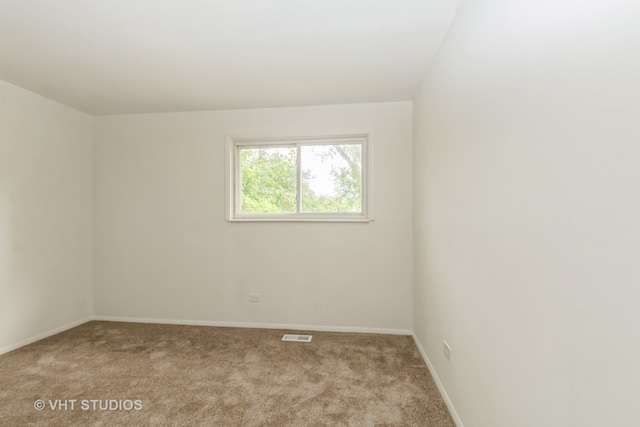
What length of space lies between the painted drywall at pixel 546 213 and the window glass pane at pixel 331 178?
1666mm

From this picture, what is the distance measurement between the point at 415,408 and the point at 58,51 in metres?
3.50

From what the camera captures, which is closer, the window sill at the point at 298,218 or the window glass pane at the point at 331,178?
the window sill at the point at 298,218

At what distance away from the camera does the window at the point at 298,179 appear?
11.6ft

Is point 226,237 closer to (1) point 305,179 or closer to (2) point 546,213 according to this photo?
(1) point 305,179

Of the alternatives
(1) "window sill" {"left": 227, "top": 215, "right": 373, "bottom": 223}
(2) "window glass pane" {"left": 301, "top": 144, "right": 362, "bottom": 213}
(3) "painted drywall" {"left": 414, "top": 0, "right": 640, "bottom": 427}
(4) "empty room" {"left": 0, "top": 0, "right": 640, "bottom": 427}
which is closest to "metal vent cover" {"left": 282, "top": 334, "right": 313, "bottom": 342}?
(4) "empty room" {"left": 0, "top": 0, "right": 640, "bottom": 427}

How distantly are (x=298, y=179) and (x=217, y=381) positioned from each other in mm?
2099

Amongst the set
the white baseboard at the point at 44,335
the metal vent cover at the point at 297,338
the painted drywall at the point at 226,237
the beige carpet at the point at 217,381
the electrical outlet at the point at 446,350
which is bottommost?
the metal vent cover at the point at 297,338

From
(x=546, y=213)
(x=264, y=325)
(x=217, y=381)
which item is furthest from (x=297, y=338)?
(x=546, y=213)

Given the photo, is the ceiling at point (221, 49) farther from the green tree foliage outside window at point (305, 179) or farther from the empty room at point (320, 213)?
the green tree foliage outside window at point (305, 179)

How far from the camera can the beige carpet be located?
6.40ft

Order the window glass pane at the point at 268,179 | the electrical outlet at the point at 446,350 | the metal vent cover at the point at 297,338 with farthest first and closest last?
the window glass pane at the point at 268,179 → the metal vent cover at the point at 297,338 → the electrical outlet at the point at 446,350

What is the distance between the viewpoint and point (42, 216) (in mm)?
3209

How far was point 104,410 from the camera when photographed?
2025 millimetres

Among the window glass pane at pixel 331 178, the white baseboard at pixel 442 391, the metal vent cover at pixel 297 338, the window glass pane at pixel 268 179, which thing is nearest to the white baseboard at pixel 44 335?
the window glass pane at pixel 268 179
